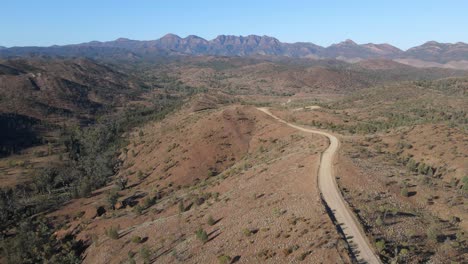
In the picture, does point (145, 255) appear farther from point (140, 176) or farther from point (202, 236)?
point (140, 176)

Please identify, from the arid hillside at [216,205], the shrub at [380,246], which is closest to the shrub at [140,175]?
Result: the arid hillside at [216,205]

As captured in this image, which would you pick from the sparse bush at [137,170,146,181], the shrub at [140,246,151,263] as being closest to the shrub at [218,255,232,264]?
the shrub at [140,246,151,263]

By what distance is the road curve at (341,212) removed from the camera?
19.8 metres

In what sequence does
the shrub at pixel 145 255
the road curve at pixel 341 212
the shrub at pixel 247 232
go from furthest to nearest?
1. the shrub at pixel 145 255
2. the shrub at pixel 247 232
3. the road curve at pixel 341 212

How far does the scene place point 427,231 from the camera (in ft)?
74.2

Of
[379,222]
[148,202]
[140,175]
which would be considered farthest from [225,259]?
[140,175]

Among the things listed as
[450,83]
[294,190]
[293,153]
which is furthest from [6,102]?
[450,83]

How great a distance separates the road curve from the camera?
19.8 meters

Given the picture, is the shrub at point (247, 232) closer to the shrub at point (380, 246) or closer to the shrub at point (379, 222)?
the shrub at point (380, 246)

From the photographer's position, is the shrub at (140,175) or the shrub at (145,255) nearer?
the shrub at (145,255)

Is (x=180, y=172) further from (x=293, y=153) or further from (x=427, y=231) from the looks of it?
(x=427, y=231)

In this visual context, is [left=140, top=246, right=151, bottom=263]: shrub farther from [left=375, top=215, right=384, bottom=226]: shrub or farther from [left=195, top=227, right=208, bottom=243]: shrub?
[left=375, top=215, right=384, bottom=226]: shrub

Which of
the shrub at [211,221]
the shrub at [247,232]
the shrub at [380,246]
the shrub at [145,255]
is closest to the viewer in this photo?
the shrub at [380,246]

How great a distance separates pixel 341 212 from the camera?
25.2 metres
